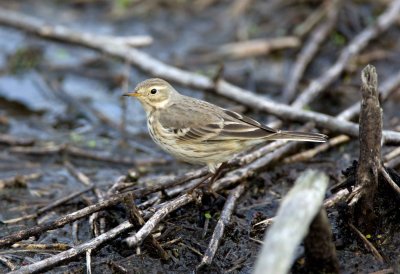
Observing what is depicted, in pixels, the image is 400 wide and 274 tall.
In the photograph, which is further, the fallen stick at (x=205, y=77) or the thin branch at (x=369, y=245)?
the fallen stick at (x=205, y=77)

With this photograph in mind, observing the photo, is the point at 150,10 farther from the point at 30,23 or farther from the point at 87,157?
the point at 87,157

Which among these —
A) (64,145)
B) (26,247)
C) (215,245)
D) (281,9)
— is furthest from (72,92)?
(215,245)

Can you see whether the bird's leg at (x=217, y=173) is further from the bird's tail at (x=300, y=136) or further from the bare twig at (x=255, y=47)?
the bare twig at (x=255, y=47)

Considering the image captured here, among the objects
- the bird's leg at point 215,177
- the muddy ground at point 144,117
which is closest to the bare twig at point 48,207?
the muddy ground at point 144,117

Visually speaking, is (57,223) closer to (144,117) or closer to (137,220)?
(137,220)

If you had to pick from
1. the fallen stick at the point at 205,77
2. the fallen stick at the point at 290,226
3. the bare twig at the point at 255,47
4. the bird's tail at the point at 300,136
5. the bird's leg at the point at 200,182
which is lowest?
the fallen stick at the point at 290,226

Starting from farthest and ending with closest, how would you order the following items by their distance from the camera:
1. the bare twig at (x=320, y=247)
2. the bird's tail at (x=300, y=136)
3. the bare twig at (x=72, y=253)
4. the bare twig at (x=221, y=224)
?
the bird's tail at (x=300, y=136)
the bare twig at (x=221, y=224)
the bare twig at (x=72, y=253)
the bare twig at (x=320, y=247)

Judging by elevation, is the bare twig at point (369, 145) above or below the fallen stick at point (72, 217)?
above
